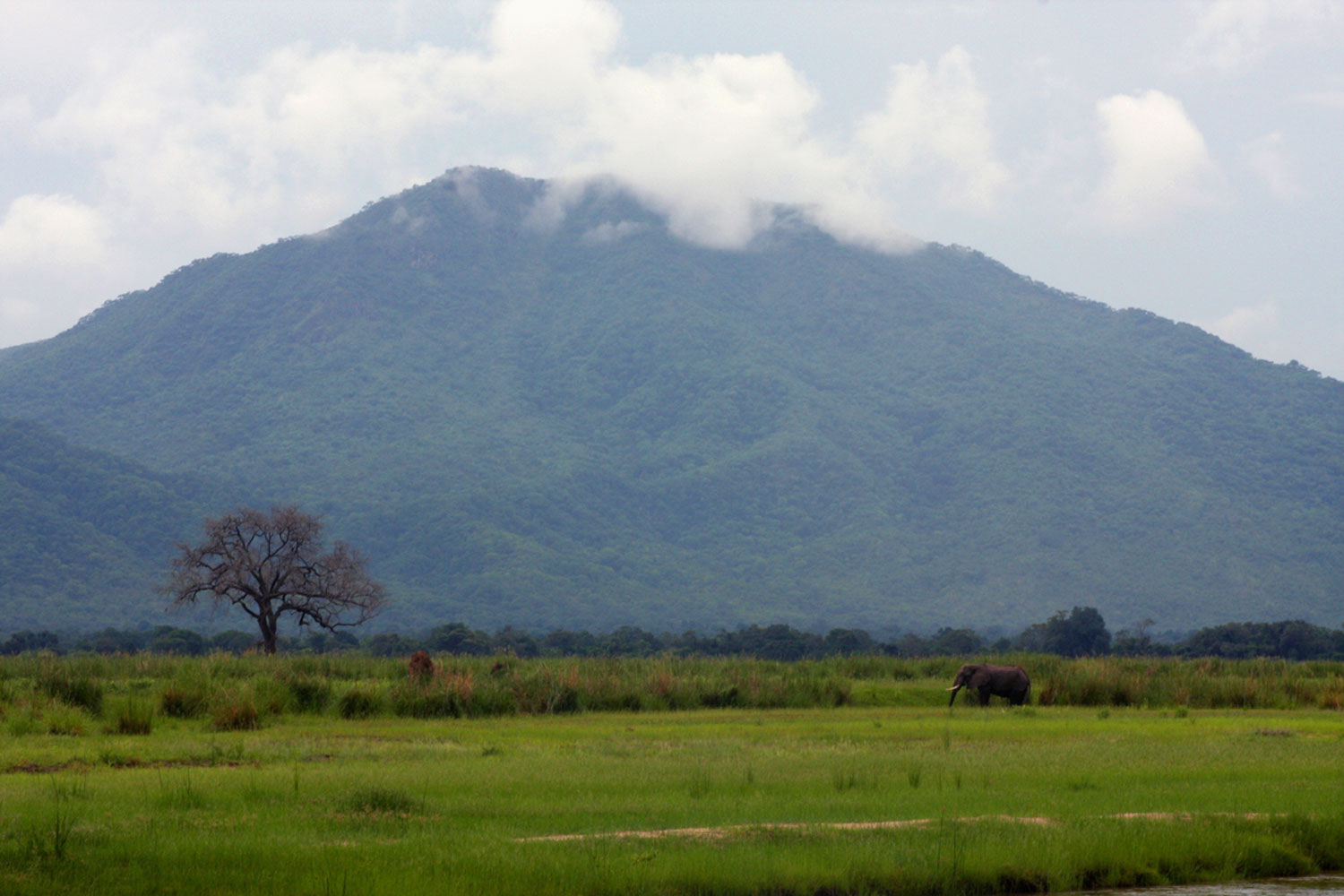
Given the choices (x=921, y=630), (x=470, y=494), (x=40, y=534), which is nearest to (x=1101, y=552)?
(x=921, y=630)

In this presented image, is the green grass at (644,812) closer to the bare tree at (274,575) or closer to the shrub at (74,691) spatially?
the shrub at (74,691)

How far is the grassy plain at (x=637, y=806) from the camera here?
36.9 ft

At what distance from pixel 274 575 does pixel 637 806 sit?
3910 cm

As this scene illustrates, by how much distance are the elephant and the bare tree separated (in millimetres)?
24280

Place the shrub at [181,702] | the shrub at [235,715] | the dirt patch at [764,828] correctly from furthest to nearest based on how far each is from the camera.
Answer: the shrub at [181,702] < the shrub at [235,715] < the dirt patch at [764,828]

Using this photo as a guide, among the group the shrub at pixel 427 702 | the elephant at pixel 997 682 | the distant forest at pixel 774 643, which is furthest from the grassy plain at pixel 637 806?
the distant forest at pixel 774 643

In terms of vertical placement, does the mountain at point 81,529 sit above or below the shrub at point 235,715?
above

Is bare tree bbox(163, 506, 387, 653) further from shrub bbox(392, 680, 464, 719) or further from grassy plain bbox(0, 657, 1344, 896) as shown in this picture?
grassy plain bbox(0, 657, 1344, 896)

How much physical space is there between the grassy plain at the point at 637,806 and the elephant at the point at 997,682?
27.9 feet

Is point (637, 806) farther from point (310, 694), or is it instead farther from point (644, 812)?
point (310, 694)

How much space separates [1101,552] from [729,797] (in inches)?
7193

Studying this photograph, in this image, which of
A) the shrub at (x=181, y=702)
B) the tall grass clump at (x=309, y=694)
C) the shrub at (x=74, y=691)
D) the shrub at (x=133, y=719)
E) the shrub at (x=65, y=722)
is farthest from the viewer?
the tall grass clump at (x=309, y=694)

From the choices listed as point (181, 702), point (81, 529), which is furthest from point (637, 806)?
point (81, 529)

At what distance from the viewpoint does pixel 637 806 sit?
1417 centimetres
